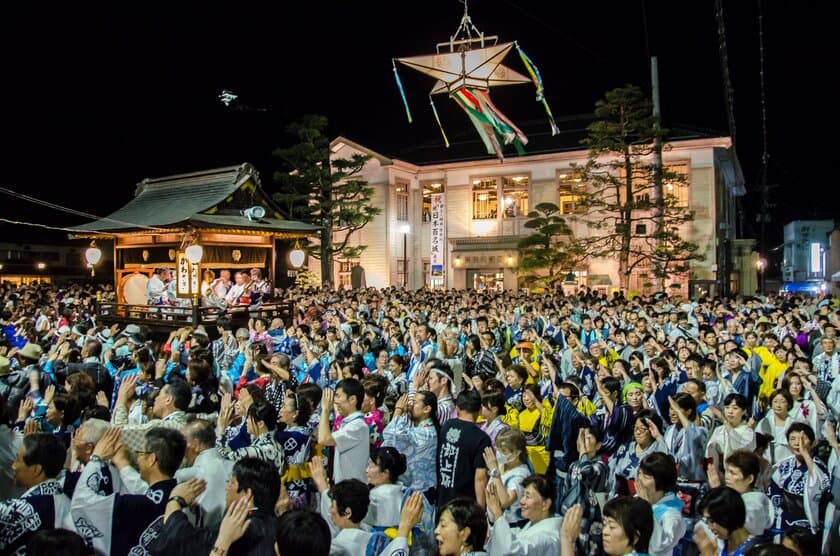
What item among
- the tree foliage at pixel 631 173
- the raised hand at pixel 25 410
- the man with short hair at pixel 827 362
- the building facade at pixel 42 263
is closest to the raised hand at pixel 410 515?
the raised hand at pixel 25 410

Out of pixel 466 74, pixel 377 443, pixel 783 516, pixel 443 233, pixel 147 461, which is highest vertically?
pixel 466 74

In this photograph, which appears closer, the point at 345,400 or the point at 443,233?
the point at 345,400

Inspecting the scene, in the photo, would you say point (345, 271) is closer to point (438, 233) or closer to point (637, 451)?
point (438, 233)

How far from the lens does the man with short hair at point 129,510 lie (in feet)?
9.16

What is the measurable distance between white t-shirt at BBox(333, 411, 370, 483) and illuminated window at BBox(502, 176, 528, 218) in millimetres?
24305

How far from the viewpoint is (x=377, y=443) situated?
483 centimetres

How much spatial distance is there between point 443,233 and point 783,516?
23.9 metres

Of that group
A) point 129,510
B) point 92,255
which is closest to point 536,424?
point 129,510

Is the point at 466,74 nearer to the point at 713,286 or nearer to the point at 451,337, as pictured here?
the point at 451,337

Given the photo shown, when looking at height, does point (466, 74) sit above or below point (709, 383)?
above

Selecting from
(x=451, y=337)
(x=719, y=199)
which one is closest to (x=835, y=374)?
(x=451, y=337)

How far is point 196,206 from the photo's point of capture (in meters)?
15.1

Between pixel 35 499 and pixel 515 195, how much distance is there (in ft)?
86.4

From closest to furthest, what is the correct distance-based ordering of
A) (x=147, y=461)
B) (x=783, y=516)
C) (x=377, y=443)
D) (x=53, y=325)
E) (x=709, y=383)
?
(x=147, y=461), (x=783, y=516), (x=377, y=443), (x=709, y=383), (x=53, y=325)
